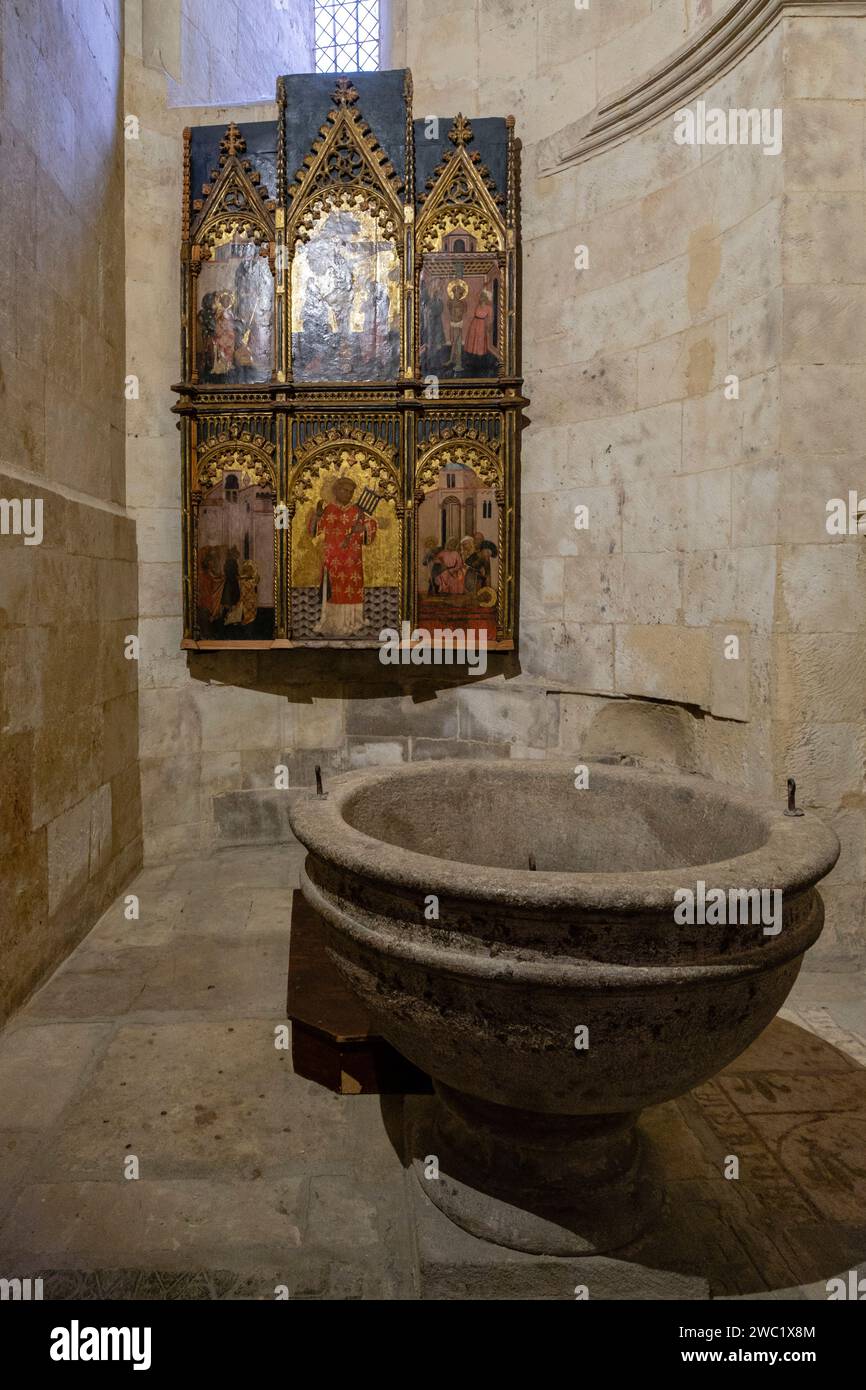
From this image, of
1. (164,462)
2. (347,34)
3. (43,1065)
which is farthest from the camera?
(347,34)

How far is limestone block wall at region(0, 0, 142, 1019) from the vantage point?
335 cm

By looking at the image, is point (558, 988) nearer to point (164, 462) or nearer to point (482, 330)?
point (482, 330)

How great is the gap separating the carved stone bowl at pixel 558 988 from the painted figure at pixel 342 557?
9.23 feet

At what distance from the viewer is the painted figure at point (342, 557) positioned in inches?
196

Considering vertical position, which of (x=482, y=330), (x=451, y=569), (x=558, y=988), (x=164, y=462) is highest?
(x=482, y=330)

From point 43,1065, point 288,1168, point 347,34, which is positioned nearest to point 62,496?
point 43,1065

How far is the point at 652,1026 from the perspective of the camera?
162 cm

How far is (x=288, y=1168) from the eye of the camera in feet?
7.79

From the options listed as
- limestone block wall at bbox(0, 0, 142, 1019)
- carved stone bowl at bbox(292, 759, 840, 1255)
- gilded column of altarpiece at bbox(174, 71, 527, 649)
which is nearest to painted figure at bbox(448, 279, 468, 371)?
gilded column of altarpiece at bbox(174, 71, 527, 649)

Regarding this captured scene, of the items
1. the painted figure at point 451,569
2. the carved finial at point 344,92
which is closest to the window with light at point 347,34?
the carved finial at point 344,92

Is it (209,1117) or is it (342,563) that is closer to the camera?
(209,1117)

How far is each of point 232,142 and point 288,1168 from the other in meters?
5.05

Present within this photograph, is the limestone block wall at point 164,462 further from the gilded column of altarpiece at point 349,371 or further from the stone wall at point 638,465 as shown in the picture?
the gilded column of altarpiece at point 349,371

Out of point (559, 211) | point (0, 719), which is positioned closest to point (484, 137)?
point (559, 211)
